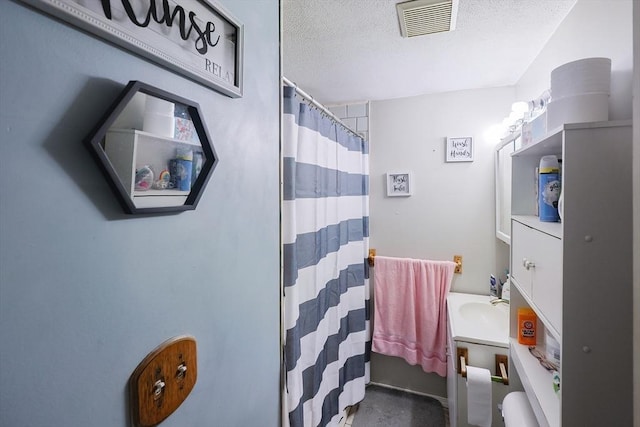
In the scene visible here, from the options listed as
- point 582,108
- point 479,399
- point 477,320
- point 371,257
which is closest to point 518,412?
point 479,399

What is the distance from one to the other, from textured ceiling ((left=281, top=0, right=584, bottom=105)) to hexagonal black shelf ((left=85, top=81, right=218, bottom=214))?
936 mm

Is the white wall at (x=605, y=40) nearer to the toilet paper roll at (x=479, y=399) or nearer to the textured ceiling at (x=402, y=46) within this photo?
the textured ceiling at (x=402, y=46)

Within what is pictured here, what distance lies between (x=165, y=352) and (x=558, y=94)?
4.43ft

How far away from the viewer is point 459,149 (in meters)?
2.22

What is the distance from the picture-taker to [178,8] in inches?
25.0

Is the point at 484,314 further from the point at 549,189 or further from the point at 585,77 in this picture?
the point at 585,77

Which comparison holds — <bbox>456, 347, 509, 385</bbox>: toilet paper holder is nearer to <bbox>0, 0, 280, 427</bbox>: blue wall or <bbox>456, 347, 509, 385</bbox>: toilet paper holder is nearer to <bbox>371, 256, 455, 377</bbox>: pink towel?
<bbox>371, 256, 455, 377</bbox>: pink towel

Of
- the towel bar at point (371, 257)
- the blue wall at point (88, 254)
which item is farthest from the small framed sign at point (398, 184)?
the blue wall at point (88, 254)

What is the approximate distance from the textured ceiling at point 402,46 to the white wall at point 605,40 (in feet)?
0.30

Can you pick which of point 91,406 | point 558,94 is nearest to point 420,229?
point 558,94

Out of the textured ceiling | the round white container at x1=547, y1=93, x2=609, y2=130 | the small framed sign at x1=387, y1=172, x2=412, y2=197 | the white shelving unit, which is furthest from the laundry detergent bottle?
the small framed sign at x1=387, y1=172, x2=412, y2=197

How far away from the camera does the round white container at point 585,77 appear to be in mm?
908

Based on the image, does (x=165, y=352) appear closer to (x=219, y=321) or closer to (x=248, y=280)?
(x=219, y=321)

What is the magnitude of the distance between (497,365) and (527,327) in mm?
381
